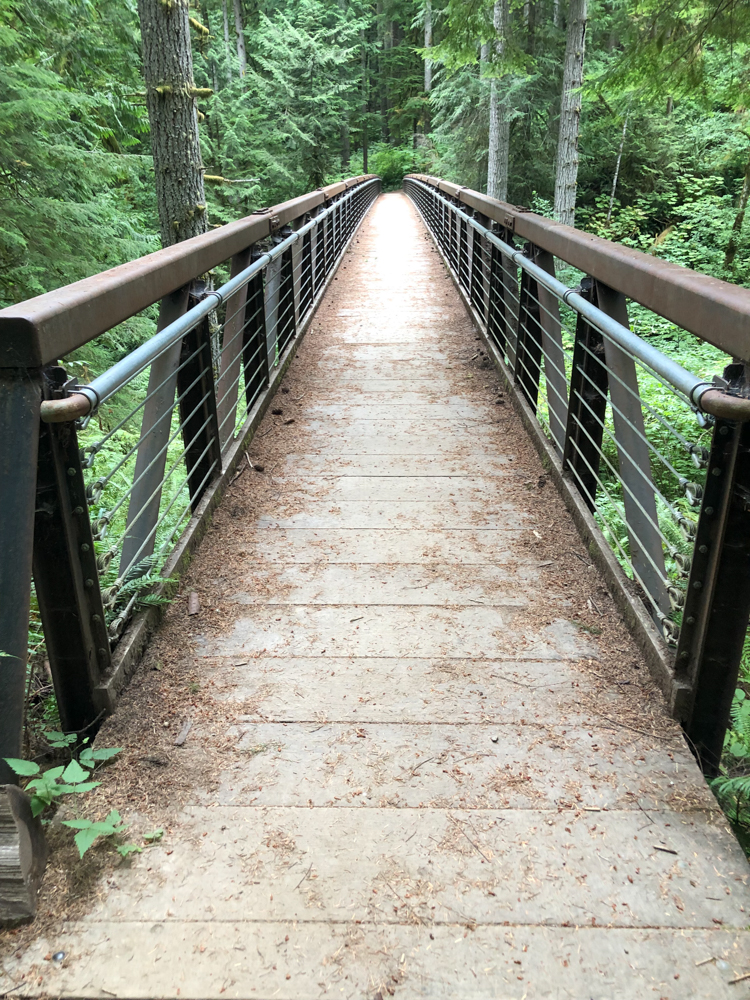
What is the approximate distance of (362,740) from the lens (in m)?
2.04

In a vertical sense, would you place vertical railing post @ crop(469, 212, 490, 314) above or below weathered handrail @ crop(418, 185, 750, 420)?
below

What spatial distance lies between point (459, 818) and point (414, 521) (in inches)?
68.3

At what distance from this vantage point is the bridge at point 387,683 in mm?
1453

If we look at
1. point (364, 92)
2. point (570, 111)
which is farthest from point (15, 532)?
point (364, 92)

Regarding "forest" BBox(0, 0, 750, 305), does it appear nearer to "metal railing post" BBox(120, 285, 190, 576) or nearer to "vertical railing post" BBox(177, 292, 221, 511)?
"vertical railing post" BBox(177, 292, 221, 511)

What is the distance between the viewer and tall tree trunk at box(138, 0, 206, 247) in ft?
19.7

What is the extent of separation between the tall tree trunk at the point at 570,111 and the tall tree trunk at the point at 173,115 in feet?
23.8

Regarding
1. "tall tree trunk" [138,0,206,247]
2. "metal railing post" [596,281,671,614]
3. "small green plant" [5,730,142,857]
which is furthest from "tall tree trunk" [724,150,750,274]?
"small green plant" [5,730,142,857]

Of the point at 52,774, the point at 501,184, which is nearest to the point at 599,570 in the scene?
the point at 52,774

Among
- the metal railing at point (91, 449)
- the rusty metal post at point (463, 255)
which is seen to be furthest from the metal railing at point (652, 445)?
the rusty metal post at point (463, 255)

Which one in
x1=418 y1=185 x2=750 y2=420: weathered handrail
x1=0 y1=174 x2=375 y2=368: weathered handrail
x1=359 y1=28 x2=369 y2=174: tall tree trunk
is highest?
x1=359 y1=28 x2=369 y2=174: tall tree trunk

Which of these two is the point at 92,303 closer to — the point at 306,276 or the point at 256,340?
the point at 256,340

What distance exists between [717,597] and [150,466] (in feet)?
6.01

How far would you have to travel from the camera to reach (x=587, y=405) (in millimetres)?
3064
